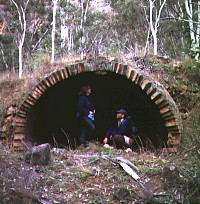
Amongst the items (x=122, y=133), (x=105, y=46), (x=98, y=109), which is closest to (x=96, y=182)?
(x=122, y=133)

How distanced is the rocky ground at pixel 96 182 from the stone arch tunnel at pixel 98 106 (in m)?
1.30

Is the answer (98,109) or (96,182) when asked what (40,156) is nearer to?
(96,182)

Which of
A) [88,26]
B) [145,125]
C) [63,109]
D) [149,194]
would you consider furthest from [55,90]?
[88,26]

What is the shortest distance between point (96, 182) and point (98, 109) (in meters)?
5.04

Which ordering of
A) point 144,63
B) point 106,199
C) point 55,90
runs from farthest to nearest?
1. point 55,90
2. point 144,63
3. point 106,199

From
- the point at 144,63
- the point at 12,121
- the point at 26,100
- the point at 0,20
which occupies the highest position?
the point at 0,20

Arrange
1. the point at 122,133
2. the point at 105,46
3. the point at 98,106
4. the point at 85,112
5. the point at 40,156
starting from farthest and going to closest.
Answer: the point at 105,46 < the point at 98,106 < the point at 85,112 < the point at 122,133 < the point at 40,156

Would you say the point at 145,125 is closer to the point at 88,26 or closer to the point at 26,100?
the point at 26,100

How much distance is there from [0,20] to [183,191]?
19.7 metres

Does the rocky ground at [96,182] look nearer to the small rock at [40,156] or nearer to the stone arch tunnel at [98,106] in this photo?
the small rock at [40,156]

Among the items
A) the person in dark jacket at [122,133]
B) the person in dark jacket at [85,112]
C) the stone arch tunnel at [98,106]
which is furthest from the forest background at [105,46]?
the person in dark jacket at [85,112]

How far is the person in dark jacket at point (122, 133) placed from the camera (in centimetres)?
750

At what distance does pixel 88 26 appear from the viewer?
79.5ft

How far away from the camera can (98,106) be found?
9.99m
